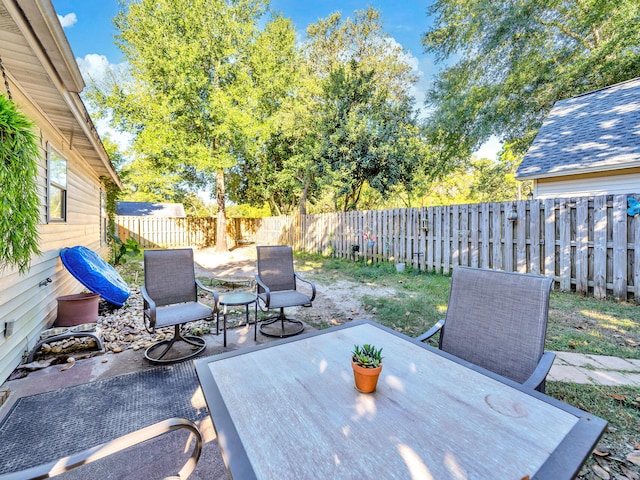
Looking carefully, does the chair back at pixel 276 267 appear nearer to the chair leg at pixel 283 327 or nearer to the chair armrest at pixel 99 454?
the chair leg at pixel 283 327

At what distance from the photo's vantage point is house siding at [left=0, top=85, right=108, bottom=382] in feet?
8.68

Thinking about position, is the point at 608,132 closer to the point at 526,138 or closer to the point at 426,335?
the point at 526,138

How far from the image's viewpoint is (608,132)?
668 centimetres

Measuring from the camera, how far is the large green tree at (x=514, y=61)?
946 cm

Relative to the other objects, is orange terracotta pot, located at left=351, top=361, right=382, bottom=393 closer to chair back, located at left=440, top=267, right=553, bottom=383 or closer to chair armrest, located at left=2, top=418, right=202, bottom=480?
chair armrest, located at left=2, top=418, right=202, bottom=480

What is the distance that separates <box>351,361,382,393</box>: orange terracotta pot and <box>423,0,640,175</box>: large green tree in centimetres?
1298

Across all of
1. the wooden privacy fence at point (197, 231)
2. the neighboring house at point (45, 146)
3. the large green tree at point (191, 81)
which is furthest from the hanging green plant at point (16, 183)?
the wooden privacy fence at point (197, 231)

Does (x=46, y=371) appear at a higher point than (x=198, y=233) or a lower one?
lower

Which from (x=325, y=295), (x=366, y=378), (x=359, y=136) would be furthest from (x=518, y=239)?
(x=359, y=136)

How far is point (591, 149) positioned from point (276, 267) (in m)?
7.68

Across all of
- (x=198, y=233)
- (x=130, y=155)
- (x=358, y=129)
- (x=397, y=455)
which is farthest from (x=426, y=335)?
(x=198, y=233)

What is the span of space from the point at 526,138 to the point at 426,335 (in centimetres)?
1388

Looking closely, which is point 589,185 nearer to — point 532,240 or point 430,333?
point 532,240

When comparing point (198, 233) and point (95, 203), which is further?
point (198, 233)
